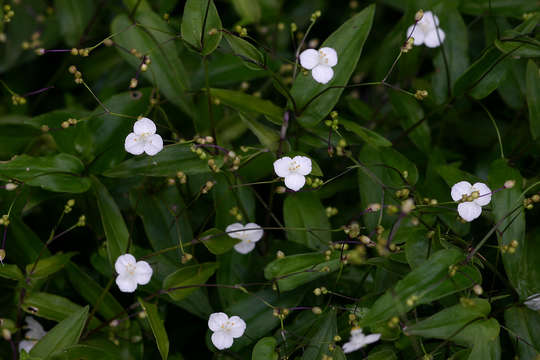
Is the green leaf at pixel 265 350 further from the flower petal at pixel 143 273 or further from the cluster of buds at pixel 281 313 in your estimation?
the flower petal at pixel 143 273

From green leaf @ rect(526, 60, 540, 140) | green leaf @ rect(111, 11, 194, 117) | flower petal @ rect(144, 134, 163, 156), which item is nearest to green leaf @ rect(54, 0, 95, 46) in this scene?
green leaf @ rect(111, 11, 194, 117)

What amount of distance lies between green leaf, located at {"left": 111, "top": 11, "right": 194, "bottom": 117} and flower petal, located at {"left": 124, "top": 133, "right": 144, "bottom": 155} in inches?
14.7

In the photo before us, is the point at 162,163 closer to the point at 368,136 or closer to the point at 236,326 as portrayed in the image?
the point at 236,326

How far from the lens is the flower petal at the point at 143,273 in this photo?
4.31 ft

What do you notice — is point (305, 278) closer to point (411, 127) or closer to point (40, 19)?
point (411, 127)

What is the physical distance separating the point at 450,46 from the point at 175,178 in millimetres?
1014

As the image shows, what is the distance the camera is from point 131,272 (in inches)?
52.0

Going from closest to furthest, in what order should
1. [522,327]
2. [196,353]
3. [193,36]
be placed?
[522,327]
[193,36]
[196,353]

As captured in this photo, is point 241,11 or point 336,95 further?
point 241,11

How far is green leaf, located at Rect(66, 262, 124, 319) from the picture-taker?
1451mm

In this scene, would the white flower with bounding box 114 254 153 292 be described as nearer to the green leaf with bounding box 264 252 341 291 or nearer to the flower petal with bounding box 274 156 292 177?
the green leaf with bounding box 264 252 341 291

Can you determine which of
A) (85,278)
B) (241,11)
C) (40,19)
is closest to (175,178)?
(85,278)

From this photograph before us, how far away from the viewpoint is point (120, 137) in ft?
5.11

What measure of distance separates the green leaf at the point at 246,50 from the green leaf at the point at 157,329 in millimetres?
717
